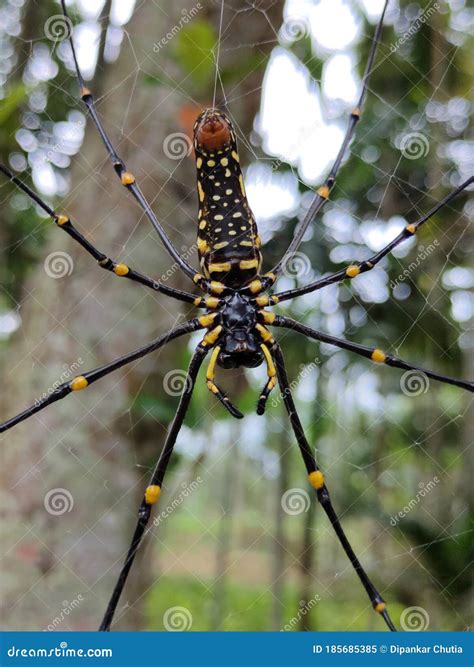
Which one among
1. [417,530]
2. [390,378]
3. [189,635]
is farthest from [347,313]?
[189,635]

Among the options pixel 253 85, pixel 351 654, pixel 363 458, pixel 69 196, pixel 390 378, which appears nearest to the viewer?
pixel 351 654

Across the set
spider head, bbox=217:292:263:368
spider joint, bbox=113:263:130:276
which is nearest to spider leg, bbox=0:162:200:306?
spider joint, bbox=113:263:130:276

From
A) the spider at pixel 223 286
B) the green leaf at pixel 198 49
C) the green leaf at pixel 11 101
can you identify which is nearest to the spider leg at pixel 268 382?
the spider at pixel 223 286

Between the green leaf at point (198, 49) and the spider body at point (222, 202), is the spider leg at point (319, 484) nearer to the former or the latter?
the spider body at point (222, 202)

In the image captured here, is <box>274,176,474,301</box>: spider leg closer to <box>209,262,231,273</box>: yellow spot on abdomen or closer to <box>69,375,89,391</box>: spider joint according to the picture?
<box>209,262,231,273</box>: yellow spot on abdomen

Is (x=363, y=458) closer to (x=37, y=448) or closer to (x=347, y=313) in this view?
(x=347, y=313)

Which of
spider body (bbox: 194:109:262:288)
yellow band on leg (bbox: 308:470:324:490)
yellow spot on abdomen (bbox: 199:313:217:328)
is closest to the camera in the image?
spider body (bbox: 194:109:262:288)

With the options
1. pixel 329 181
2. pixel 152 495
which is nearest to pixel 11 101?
pixel 329 181

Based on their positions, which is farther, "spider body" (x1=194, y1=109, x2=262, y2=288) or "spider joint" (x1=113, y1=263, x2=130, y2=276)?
"spider joint" (x1=113, y1=263, x2=130, y2=276)

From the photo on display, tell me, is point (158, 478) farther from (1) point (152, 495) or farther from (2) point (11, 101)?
(2) point (11, 101)
